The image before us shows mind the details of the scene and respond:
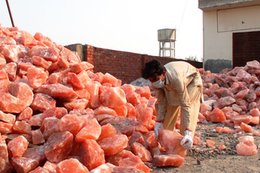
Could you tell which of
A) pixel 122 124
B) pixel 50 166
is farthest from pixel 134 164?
pixel 50 166

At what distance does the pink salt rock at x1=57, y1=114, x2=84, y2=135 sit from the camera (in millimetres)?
3455

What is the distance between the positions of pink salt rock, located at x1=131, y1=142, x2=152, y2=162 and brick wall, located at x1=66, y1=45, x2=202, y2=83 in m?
3.85

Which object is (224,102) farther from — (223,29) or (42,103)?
(223,29)

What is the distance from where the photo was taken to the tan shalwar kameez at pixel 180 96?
368 centimetres

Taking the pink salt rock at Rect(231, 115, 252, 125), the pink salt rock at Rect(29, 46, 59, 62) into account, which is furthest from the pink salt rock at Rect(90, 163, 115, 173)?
the pink salt rock at Rect(231, 115, 252, 125)

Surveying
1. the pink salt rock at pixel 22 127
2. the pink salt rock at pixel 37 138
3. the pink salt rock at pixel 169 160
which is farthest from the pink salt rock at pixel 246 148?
the pink salt rock at pixel 22 127

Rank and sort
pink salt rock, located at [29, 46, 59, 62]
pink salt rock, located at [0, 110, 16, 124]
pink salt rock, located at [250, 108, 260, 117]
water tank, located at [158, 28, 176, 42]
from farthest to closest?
water tank, located at [158, 28, 176, 42], pink salt rock, located at [250, 108, 260, 117], pink salt rock, located at [29, 46, 59, 62], pink salt rock, located at [0, 110, 16, 124]

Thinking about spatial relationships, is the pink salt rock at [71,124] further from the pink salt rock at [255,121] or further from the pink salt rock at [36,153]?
the pink salt rock at [255,121]

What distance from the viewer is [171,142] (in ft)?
12.5

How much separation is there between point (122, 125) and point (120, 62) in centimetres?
470

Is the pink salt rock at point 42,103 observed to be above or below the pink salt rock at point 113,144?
above

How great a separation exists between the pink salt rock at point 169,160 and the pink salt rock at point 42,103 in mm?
1321

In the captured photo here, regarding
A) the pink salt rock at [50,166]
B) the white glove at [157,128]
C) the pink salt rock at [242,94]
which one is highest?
the white glove at [157,128]

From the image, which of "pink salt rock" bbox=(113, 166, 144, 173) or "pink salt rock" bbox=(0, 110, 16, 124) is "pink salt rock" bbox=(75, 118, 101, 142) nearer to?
"pink salt rock" bbox=(113, 166, 144, 173)
